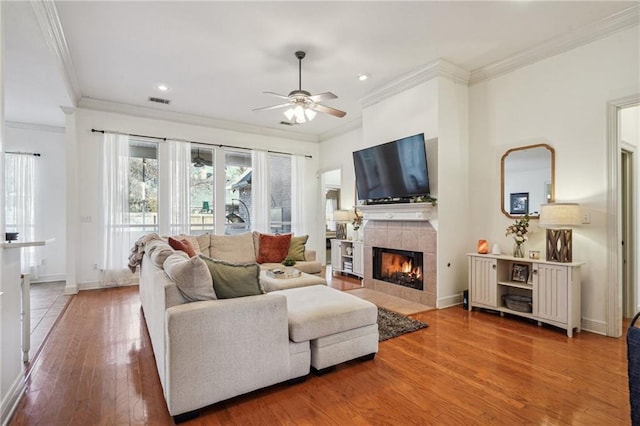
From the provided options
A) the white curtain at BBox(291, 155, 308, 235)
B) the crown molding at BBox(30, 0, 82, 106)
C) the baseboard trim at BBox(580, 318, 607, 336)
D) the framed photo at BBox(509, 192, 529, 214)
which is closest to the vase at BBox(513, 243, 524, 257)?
the framed photo at BBox(509, 192, 529, 214)

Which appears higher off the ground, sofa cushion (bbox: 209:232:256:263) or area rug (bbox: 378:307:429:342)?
sofa cushion (bbox: 209:232:256:263)

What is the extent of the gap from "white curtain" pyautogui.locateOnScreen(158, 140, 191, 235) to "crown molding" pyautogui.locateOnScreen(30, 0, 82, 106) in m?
1.71

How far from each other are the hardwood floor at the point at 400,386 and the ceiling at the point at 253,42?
9.23ft

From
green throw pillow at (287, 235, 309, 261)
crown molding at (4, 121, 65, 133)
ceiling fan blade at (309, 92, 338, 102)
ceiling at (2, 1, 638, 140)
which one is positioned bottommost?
green throw pillow at (287, 235, 309, 261)

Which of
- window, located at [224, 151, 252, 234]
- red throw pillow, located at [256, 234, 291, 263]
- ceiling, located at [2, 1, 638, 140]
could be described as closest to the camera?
ceiling, located at [2, 1, 638, 140]

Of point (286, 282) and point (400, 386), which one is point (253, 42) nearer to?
point (286, 282)

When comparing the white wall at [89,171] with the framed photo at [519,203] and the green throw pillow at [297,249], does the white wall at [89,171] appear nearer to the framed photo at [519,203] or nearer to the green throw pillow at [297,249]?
the green throw pillow at [297,249]

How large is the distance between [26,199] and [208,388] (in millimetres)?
5982

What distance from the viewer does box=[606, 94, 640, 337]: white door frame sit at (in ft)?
10.4

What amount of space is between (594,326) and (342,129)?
201 inches

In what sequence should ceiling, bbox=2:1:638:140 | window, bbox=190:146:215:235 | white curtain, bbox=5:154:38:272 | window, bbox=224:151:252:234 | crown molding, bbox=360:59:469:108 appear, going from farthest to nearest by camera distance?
window, bbox=224:151:252:234 → window, bbox=190:146:215:235 → white curtain, bbox=5:154:38:272 → crown molding, bbox=360:59:469:108 → ceiling, bbox=2:1:638:140

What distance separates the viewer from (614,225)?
3.19 m

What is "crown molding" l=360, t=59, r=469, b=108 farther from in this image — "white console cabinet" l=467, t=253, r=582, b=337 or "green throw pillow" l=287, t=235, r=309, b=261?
"green throw pillow" l=287, t=235, r=309, b=261

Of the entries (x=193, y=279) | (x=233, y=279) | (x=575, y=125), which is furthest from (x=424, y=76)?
(x=193, y=279)
